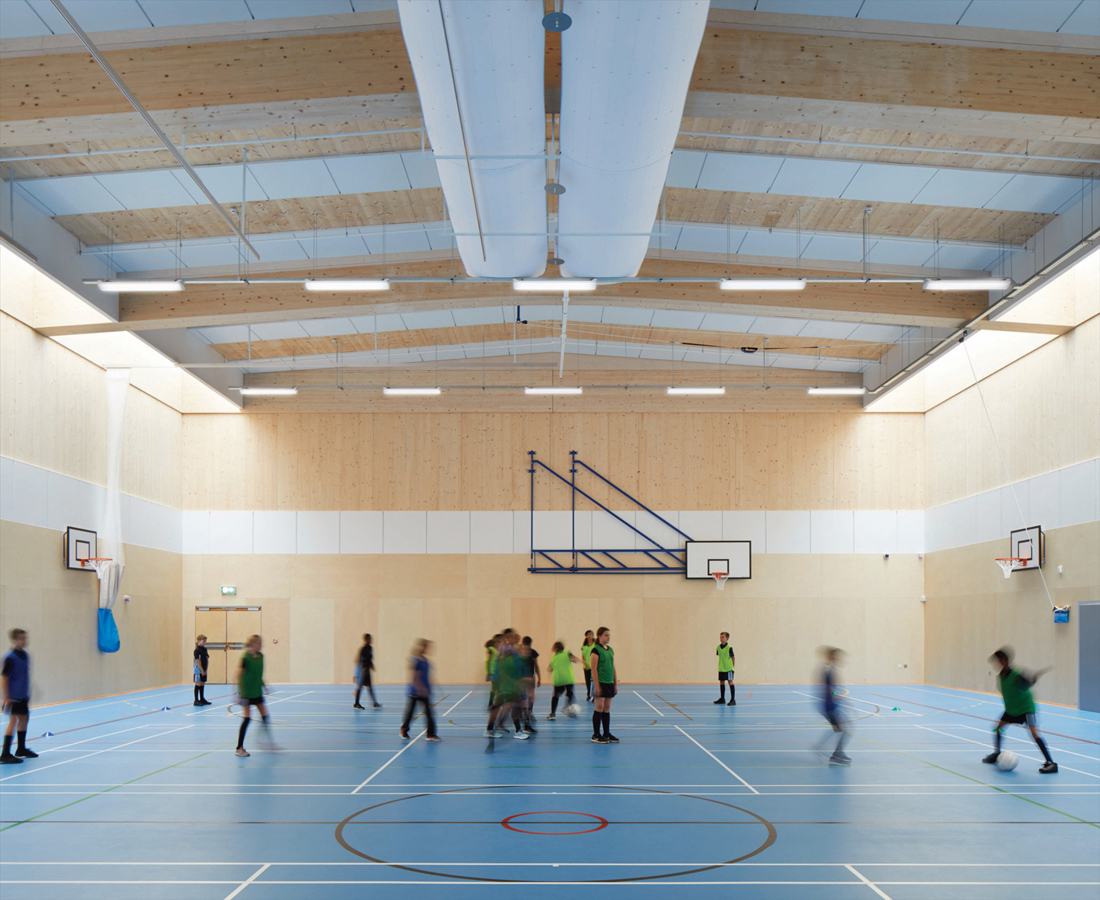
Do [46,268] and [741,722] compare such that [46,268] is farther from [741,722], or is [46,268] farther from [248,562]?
[741,722]

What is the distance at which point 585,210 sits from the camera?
13.2 meters

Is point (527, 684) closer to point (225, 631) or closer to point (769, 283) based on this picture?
point (769, 283)

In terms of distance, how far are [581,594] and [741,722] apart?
12.7 meters

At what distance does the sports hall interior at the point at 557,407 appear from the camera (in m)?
10.4

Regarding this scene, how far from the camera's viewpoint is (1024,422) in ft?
85.5

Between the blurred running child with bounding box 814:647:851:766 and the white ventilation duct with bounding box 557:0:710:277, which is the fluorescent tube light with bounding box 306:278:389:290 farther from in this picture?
the blurred running child with bounding box 814:647:851:766

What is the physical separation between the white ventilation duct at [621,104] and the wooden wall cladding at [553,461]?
1927cm

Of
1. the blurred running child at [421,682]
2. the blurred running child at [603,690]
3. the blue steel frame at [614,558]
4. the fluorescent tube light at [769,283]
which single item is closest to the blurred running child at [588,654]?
the blurred running child at [603,690]

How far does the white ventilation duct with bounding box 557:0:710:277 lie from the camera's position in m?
9.21

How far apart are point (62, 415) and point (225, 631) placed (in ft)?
33.6

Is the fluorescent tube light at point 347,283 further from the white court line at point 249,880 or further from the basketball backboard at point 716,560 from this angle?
the basketball backboard at point 716,560

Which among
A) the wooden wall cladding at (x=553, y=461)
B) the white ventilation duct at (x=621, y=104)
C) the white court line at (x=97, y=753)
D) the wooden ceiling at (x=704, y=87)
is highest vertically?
the wooden ceiling at (x=704, y=87)

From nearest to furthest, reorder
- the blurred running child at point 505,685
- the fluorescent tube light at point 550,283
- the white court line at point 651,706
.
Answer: the blurred running child at point 505,685 → the fluorescent tube light at point 550,283 → the white court line at point 651,706

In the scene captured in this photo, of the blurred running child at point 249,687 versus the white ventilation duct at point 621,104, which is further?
the blurred running child at point 249,687
